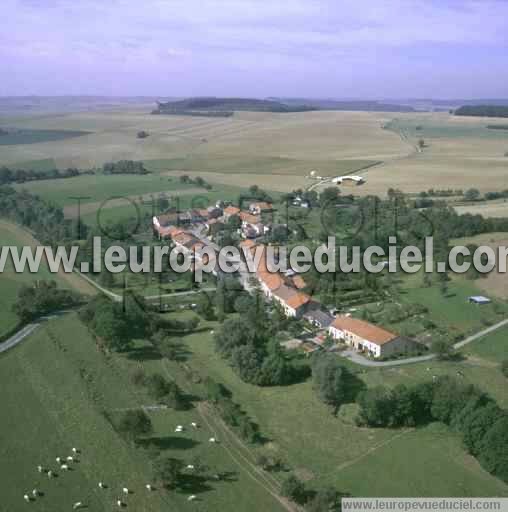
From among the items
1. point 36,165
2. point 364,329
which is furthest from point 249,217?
point 36,165

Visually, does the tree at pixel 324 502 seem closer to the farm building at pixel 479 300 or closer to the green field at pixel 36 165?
the farm building at pixel 479 300

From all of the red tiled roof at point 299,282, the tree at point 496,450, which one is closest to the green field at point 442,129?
the red tiled roof at point 299,282

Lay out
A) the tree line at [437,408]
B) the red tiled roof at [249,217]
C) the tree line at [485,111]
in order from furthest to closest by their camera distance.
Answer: the tree line at [485,111], the red tiled roof at [249,217], the tree line at [437,408]

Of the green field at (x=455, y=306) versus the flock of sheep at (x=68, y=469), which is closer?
the flock of sheep at (x=68, y=469)

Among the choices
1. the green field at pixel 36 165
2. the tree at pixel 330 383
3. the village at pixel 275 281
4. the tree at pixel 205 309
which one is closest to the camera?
the tree at pixel 330 383

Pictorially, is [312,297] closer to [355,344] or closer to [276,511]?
[355,344]

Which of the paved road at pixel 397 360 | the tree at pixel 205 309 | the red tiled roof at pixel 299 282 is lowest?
the paved road at pixel 397 360

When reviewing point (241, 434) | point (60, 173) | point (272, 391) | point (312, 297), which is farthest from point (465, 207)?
point (60, 173)
